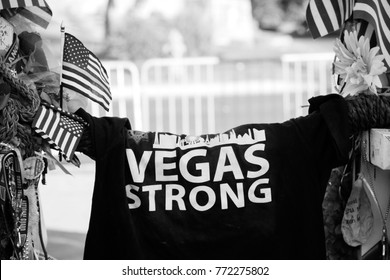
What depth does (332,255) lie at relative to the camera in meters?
2.82

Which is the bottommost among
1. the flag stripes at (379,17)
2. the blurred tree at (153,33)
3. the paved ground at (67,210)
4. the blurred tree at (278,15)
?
the paved ground at (67,210)

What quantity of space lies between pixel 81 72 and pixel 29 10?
Answer: 0.30m

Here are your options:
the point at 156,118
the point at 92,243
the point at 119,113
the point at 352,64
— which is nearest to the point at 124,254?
the point at 92,243

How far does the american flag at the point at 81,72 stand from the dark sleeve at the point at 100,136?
139mm

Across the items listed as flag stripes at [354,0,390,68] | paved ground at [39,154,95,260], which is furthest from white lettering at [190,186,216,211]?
paved ground at [39,154,95,260]

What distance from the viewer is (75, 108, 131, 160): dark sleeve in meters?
2.46

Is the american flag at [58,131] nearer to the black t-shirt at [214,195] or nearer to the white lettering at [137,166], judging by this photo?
the black t-shirt at [214,195]

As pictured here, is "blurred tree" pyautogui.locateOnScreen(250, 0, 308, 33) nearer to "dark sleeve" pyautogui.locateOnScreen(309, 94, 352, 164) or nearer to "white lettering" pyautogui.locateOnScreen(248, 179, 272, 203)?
"dark sleeve" pyautogui.locateOnScreen(309, 94, 352, 164)

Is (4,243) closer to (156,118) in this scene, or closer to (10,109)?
(10,109)

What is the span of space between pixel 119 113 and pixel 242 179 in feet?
15.9

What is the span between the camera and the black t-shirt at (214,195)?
2463 millimetres

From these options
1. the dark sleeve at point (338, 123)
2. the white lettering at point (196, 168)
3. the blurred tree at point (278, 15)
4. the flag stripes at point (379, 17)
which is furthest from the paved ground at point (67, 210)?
the blurred tree at point (278, 15)

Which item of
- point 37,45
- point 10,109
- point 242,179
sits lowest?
point 242,179

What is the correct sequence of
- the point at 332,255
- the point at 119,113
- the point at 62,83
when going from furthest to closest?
the point at 119,113, the point at 332,255, the point at 62,83
